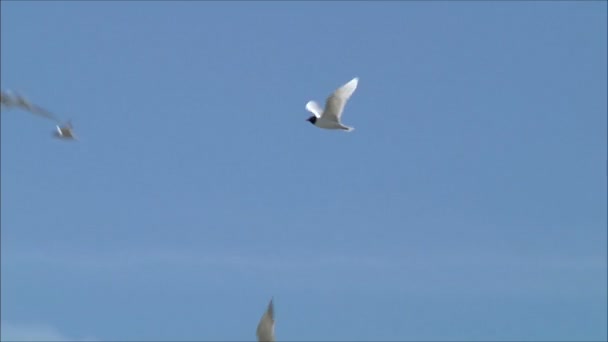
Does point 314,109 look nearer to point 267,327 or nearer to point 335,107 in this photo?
point 335,107

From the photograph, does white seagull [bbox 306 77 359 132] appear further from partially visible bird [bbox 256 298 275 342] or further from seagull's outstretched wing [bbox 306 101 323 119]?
partially visible bird [bbox 256 298 275 342]

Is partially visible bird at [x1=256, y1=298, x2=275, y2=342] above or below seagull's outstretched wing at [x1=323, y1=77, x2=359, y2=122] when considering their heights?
below

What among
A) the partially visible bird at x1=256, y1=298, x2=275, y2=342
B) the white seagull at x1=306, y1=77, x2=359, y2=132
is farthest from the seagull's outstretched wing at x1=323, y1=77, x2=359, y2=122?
the partially visible bird at x1=256, y1=298, x2=275, y2=342

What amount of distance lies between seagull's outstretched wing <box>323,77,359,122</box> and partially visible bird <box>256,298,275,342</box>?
6815 mm

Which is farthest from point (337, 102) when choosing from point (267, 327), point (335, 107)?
point (267, 327)

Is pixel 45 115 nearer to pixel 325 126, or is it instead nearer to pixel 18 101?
pixel 18 101

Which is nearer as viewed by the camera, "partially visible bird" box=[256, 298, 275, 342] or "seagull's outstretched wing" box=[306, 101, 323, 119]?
"partially visible bird" box=[256, 298, 275, 342]

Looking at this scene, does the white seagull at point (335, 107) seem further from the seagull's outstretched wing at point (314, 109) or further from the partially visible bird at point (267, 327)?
the partially visible bird at point (267, 327)

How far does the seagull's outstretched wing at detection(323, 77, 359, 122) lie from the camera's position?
31.2 meters

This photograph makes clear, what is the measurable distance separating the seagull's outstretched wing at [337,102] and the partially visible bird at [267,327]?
6.81 meters

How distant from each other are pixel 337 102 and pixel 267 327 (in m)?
7.34

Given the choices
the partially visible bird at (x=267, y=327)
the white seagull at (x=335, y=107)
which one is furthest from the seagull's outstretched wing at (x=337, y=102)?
the partially visible bird at (x=267, y=327)

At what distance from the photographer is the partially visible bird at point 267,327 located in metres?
24.8

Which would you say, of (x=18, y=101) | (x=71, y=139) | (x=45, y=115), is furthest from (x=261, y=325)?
(x=71, y=139)
